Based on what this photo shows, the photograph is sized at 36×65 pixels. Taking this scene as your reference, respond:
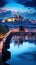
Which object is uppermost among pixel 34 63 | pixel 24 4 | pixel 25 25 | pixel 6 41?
pixel 24 4

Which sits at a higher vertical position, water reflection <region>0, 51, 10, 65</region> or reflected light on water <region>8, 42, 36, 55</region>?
reflected light on water <region>8, 42, 36, 55</region>

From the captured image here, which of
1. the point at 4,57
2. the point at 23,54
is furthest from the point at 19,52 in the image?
the point at 4,57

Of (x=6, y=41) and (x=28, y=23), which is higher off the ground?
(x=28, y=23)

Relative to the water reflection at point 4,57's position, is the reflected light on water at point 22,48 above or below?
above

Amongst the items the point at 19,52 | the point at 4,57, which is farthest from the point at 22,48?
Result: the point at 4,57

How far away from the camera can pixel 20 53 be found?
3854 mm

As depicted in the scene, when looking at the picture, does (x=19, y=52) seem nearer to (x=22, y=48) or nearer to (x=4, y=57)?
(x=22, y=48)

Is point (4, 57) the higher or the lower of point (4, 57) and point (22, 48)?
the lower

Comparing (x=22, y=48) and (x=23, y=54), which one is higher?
(x=22, y=48)

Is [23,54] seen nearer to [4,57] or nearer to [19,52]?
[19,52]

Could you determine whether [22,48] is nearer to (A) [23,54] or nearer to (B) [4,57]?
(A) [23,54]

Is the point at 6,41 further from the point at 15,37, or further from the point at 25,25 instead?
the point at 25,25

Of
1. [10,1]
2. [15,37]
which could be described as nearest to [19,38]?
[15,37]

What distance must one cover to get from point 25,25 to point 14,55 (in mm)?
531
